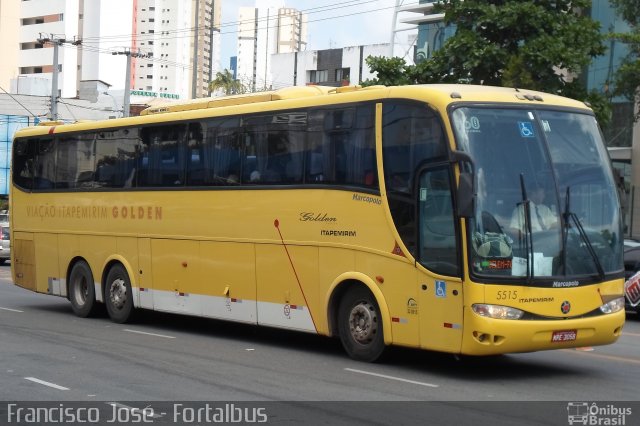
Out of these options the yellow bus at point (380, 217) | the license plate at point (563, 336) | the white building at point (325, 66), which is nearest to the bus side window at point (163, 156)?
the yellow bus at point (380, 217)

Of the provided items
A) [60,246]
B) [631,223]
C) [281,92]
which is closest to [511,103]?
[281,92]

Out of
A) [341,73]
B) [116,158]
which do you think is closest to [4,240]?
[116,158]

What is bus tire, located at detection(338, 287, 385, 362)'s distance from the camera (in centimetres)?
1341

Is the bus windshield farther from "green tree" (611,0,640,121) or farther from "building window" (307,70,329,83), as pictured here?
"building window" (307,70,329,83)

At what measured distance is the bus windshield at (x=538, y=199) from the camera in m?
11.9

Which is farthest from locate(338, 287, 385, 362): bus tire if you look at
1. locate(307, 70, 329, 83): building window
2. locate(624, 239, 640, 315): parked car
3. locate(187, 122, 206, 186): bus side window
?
locate(307, 70, 329, 83): building window

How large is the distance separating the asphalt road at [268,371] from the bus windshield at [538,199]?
1339mm

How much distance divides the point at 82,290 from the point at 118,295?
144 cm

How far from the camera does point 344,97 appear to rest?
1415cm

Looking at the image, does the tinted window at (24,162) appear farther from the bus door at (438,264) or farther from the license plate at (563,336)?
the license plate at (563,336)

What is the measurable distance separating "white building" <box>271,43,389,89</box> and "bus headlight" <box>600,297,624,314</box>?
64.9 metres

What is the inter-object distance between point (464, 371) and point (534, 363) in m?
1.37

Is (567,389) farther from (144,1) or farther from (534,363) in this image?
(144,1)
